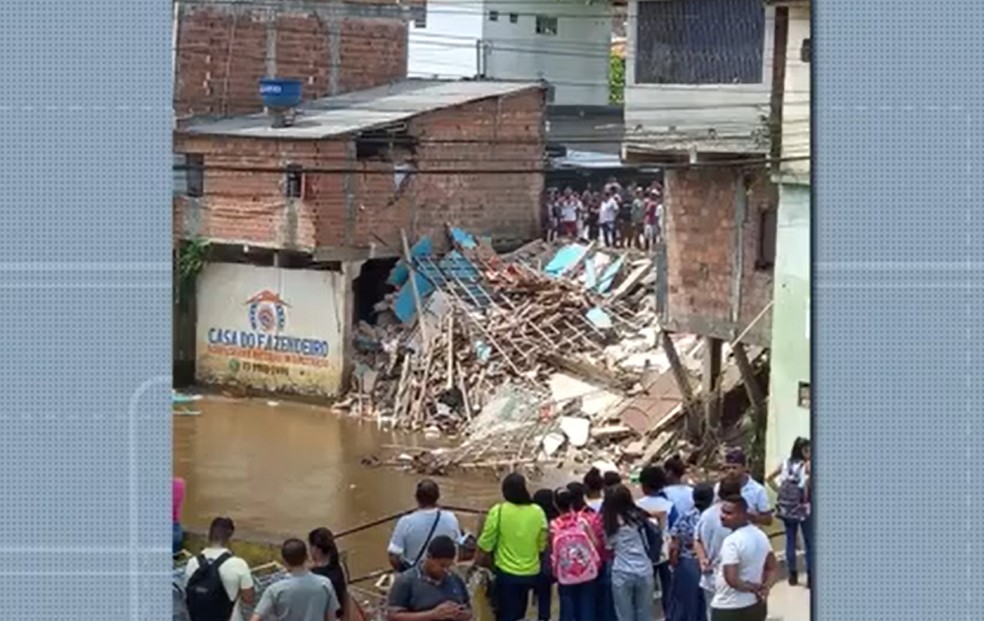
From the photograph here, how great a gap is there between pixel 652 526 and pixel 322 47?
7084 mm

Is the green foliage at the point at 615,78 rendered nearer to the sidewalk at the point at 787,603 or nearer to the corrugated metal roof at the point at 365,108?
the corrugated metal roof at the point at 365,108

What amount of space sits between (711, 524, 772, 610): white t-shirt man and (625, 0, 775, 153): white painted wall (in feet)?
8.42

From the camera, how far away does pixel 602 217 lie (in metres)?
16.0

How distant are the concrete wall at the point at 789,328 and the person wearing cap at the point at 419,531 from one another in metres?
1.28

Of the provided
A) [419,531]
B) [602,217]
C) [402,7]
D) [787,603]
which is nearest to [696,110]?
[419,531]

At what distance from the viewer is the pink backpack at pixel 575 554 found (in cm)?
560

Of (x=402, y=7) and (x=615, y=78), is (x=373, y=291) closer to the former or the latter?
(x=402, y=7)

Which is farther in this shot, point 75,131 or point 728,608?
point 728,608

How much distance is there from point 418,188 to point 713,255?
4892 mm

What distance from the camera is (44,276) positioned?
388 centimetres

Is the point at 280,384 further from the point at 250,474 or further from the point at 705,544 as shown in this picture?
the point at 705,544

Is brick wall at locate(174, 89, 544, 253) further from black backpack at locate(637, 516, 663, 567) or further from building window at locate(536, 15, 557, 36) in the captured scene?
black backpack at locate(637, 516, 663, 567)

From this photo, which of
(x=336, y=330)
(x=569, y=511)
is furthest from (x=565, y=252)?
(x=569, y=511)

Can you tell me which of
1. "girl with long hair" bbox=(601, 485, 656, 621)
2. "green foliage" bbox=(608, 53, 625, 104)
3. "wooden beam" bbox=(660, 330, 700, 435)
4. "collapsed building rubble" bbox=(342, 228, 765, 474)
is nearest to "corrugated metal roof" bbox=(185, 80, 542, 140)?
"green foliage" bbox=(608, 53, 625, 104)
